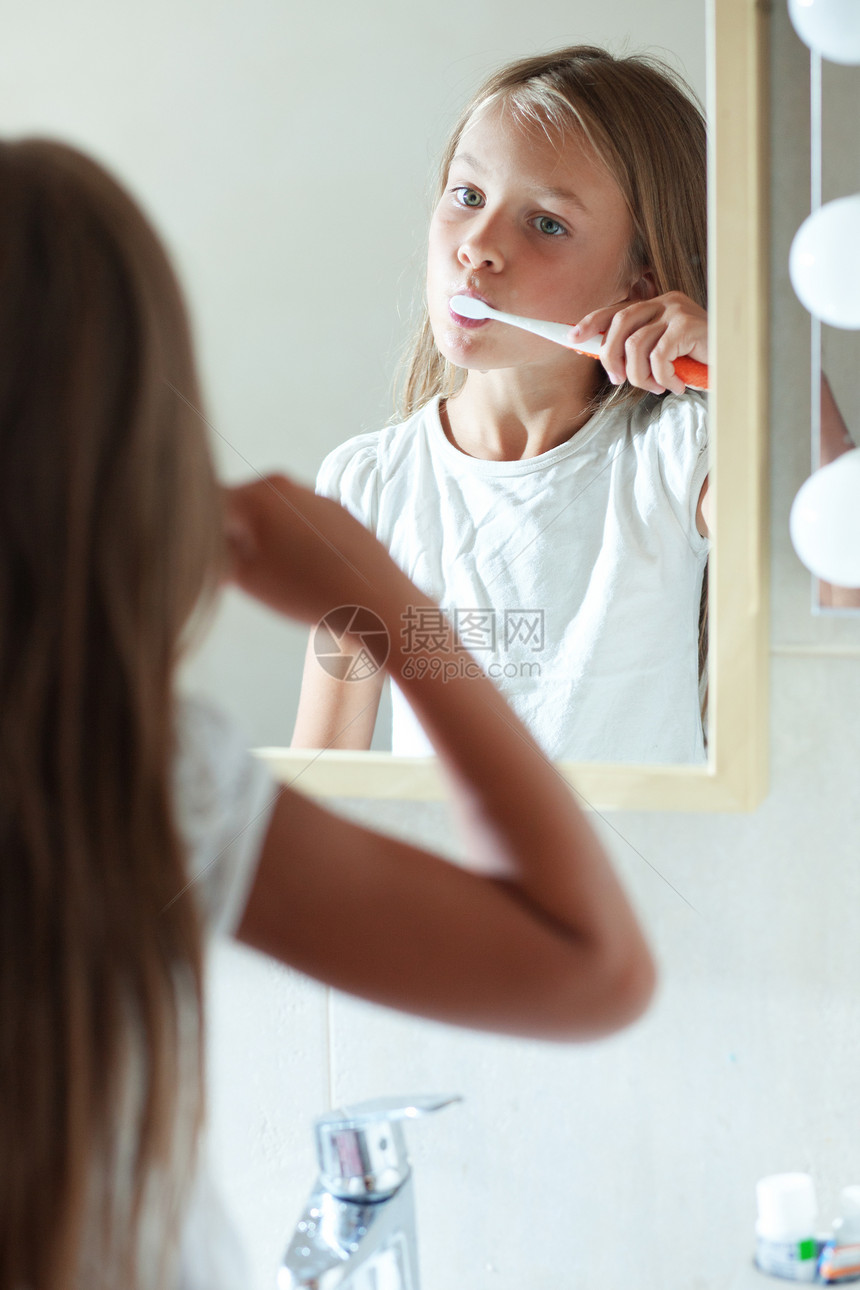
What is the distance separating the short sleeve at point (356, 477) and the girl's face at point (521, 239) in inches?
2.3

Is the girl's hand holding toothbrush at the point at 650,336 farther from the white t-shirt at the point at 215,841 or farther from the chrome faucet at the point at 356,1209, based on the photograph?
the chrome faucet at the point at 356,1209

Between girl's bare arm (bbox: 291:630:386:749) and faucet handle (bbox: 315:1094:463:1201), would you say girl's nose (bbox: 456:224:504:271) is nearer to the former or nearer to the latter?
girl's bare arm (bbox: 291:630:386:749)

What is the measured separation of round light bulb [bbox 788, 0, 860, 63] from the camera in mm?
430

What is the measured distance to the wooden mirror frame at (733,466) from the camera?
46 centimetres

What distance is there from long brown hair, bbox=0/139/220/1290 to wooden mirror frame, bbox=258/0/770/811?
6.2 inches

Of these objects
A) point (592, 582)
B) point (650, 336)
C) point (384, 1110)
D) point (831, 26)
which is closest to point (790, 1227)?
point (384, 1110)

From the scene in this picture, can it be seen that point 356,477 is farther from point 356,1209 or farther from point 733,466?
point 356,1209

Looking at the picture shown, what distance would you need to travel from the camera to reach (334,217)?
0.52 metres

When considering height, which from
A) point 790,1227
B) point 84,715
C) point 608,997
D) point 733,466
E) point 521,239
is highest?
point 521,239

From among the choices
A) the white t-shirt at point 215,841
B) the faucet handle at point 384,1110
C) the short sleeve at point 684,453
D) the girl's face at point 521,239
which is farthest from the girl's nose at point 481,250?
the faucet handle at point 384,1110

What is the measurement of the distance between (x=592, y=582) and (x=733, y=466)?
8 centimetres

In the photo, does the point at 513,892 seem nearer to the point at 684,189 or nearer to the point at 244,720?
the point at 244,720

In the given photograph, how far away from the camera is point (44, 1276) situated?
35 centimetres

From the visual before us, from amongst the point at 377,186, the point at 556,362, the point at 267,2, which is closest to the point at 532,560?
the point at 556,362
